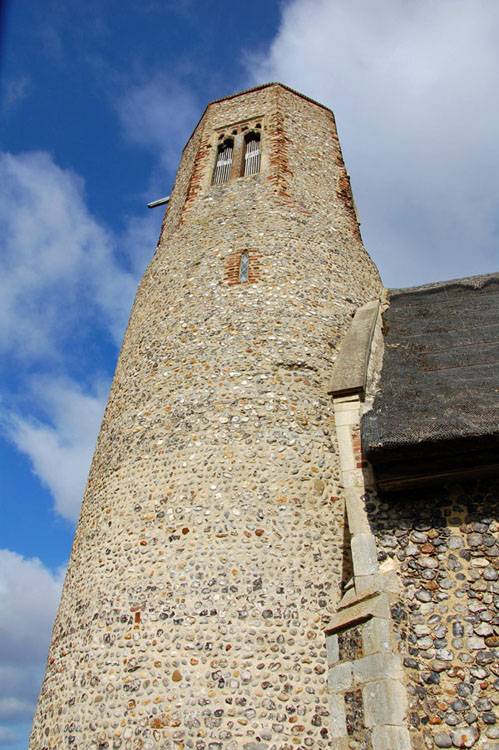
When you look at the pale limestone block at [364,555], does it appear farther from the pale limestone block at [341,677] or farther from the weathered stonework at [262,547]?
the pale limestone block at [341,677]

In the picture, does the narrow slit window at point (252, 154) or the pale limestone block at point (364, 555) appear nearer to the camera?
the pale limestone block at point (364, 555)

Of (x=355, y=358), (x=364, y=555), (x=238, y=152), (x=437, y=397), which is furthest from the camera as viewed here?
(x=238, y=152)

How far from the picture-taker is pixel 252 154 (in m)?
13.3

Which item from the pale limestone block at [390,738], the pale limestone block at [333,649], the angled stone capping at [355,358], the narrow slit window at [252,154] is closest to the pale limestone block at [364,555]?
the pale limestone block at [333,649]

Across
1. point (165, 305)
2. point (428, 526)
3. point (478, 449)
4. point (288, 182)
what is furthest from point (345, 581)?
point (288, 182)

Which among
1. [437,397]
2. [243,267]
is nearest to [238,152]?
[243,267]

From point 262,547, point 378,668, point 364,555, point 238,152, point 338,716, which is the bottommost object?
point 338,716

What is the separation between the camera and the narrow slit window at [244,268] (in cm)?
1001

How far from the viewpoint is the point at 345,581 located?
6828mm

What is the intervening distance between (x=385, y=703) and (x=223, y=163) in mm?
11756

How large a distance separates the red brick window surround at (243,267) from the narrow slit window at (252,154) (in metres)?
3.12

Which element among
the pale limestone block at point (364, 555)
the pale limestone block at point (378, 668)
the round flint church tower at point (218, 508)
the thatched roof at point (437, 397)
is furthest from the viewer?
the round flint church tower at point (218, 508)

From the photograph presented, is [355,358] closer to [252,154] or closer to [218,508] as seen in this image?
[218,508]

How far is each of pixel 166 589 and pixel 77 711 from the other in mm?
1590
